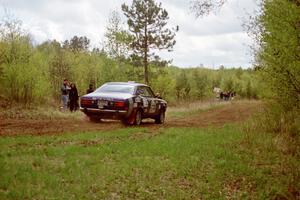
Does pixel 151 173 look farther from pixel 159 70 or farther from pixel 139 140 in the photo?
pixel 159 70

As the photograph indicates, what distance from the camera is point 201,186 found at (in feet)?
27.9

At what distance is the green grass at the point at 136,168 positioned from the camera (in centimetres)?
717

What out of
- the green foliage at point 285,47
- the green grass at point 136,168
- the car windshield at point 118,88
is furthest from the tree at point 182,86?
the green foliage at point 285,47

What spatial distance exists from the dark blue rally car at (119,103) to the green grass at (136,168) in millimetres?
2313

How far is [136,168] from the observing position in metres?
8.92

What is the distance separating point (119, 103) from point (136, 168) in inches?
250

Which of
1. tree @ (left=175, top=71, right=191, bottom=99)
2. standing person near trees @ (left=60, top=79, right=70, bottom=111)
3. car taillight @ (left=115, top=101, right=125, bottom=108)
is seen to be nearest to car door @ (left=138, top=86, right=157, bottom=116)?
car taillight @ (left=115, top=101, right=125, bottom=108)

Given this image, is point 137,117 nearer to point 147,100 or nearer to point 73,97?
point 147,100

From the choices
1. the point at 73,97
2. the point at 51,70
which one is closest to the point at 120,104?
the point at 73,97

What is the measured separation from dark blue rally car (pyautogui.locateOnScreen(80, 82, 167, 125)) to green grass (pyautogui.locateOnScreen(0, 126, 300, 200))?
7.59 feet

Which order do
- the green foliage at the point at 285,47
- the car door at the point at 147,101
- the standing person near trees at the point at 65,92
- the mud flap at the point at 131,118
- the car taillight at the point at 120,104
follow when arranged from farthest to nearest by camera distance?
the standing person near trees at the point at 65,92 → the car door at the point at 147,101 → the mud flap at the point at 131,118 → the car taillight at the point at 120,104 → the green foliage at the point at 285,47

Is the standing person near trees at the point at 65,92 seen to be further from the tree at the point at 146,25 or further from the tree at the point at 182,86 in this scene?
the tree at the point at 182,86

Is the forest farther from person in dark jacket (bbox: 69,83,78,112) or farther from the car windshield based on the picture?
person in dark jacket (bbox: 69,83,78,112)

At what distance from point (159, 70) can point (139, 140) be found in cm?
3389
